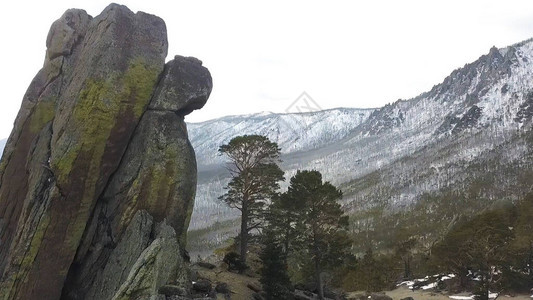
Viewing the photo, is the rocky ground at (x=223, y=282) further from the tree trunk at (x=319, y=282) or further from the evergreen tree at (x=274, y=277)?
the tree trunk at (x=319, y=282)

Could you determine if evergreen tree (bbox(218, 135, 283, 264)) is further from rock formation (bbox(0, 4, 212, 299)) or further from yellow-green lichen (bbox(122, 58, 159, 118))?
yellow-green lichen (bbox(122, 58, 159, 118))

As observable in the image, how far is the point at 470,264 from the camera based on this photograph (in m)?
59.6

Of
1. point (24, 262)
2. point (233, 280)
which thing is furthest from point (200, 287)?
point (24, 262)

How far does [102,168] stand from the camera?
26.2 meters

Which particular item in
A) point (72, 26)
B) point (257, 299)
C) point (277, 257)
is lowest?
point (257, 299)

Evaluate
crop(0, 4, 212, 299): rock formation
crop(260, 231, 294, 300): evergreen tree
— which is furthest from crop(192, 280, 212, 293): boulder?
crop(260, 231, 294, 300): evergreen tree

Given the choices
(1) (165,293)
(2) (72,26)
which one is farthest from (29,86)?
(1) (165,293)

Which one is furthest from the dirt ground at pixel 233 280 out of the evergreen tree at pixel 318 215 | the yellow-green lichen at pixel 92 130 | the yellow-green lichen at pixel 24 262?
the yellow-green lichen at pixel 24 262

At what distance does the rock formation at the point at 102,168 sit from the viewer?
79.7ft

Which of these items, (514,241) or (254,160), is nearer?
(254,160)

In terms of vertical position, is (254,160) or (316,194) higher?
(254,160)

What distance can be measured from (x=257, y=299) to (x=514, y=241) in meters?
46.2

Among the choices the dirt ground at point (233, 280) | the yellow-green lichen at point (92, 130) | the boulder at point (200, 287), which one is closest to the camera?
the yellow-green lichen at point (92, 130)

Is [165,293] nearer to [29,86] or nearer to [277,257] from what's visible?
[277,257]
